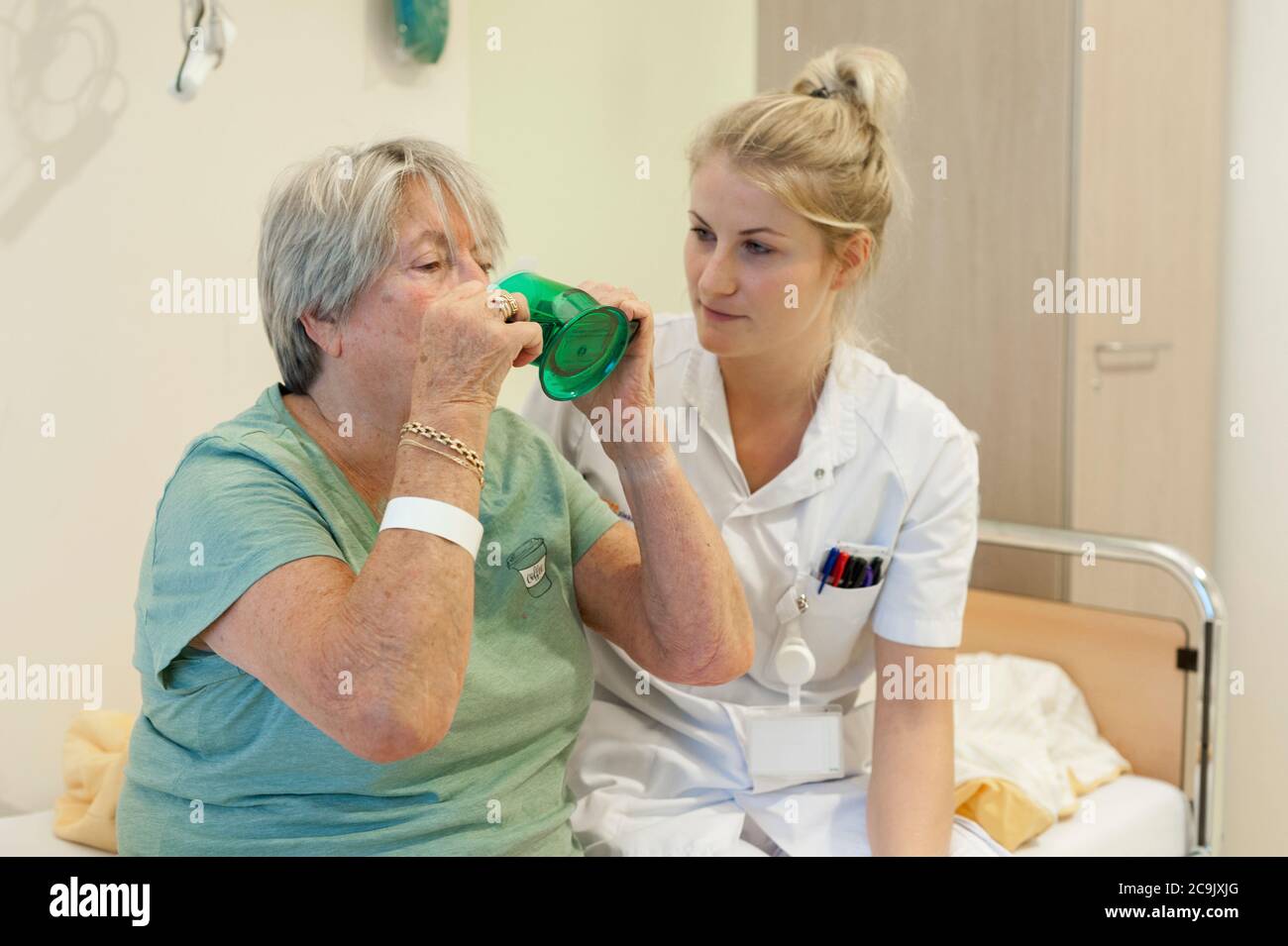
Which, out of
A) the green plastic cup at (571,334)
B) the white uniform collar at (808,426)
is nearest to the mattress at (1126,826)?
the white uniform collar at (808,426)

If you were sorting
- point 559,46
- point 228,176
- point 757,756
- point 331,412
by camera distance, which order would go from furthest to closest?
point 559,46
point 228,176
point 757,756
point 331,412

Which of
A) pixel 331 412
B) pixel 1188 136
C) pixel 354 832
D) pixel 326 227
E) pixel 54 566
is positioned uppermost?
pixel 1188 136

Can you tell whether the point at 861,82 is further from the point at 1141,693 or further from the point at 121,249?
the point at 1141,693

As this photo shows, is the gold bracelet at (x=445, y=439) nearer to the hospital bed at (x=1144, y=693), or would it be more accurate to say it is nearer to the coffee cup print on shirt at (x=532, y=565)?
the coffee cup print on shirt at (x=532, y=565)

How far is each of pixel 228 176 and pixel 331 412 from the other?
30.8 inches

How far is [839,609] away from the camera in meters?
1.68

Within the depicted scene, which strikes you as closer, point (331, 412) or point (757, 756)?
point (331, 412)

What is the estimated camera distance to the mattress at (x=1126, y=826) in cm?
188

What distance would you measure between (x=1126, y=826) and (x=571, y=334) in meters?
1.27

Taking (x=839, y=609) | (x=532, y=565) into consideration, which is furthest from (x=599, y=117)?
(x=532, y=565)

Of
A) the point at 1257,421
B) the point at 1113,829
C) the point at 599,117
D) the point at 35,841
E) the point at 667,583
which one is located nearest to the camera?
the point at 667,583
